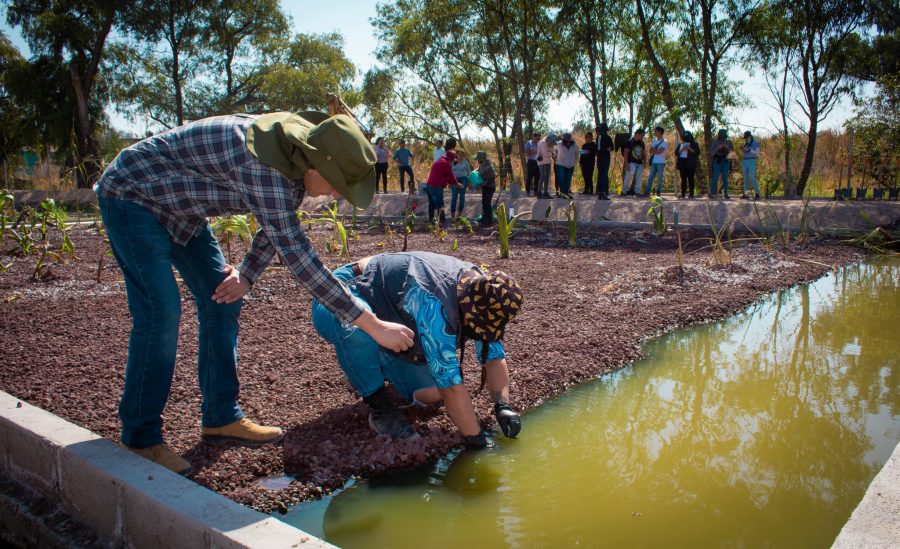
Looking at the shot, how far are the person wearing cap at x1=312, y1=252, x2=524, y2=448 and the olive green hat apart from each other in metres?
0.64

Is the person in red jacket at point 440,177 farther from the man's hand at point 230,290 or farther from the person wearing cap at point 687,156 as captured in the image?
the man's hand at point 230,290

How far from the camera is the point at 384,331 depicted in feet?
7.34

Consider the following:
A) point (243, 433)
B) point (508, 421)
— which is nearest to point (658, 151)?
point (508, 421)

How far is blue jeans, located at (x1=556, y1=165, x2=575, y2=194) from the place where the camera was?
12.5 meters

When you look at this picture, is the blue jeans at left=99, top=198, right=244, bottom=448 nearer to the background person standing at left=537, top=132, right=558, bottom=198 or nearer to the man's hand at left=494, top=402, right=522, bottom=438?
the man's hand at left=494, top=402, right=522, bottom=438

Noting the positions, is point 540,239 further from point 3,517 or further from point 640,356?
point 3,517

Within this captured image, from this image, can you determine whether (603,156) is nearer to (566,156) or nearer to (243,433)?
(566,156)

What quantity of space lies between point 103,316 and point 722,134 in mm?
9888

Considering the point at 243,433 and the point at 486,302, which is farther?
A: the point at 243,433

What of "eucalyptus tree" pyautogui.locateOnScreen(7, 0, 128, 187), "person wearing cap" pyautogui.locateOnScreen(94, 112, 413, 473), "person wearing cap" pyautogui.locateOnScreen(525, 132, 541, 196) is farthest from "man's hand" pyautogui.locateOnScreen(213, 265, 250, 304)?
"eucalyptus tree" pyautogui.locateOnScreen(7, 0, 128, 187)

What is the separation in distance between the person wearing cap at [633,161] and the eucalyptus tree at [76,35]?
52.7ft

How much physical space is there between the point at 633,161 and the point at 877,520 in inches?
444

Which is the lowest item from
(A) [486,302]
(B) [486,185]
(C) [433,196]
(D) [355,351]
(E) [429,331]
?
(D) [355,351]

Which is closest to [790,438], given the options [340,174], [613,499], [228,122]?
[613,499]
